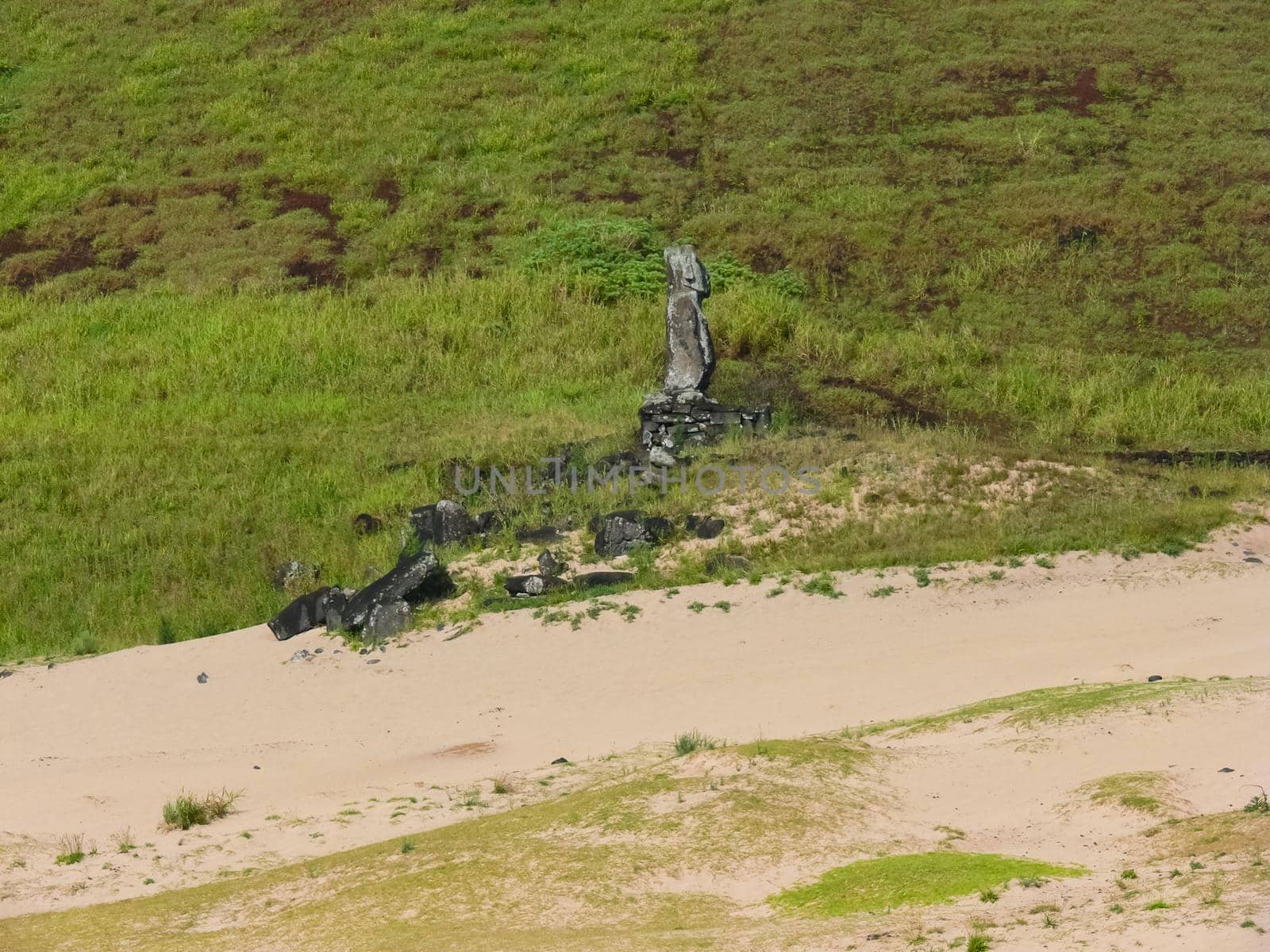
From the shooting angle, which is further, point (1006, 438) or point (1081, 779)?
point (1006, 438)

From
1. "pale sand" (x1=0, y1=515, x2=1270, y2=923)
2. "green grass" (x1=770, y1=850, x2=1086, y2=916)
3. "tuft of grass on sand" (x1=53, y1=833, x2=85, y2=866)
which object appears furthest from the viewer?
"pale sand" (x1=0, y1=515, x2=1270, y2=923)

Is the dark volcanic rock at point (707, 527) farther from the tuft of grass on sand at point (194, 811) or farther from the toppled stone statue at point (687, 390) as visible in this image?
the tuft of grass on sand at point (194, 811)

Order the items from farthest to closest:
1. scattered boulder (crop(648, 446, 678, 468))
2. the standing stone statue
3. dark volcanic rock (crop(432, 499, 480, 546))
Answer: the standing stone statue
scattered boulder (crop(648, 446, 678, 468))
dark volcanic rock (crop(432, 499, 480, 546))

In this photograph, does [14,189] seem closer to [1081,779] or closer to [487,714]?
[487,714]

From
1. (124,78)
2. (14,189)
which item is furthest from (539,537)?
(124,78)

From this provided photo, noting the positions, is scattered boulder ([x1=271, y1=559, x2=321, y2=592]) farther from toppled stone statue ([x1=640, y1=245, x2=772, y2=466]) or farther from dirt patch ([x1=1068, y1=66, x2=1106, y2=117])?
dirt patch ([x1=1068, y1=66, x2=1106, y2=117])

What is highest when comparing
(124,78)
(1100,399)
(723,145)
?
(124,78)

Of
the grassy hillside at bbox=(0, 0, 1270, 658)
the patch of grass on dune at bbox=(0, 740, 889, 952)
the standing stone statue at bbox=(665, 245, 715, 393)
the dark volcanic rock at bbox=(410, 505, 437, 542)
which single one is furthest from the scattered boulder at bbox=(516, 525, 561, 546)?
the patch of grass on dune at bbox=(0, 740, 889, 952)
